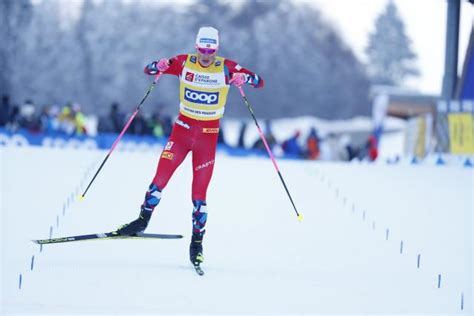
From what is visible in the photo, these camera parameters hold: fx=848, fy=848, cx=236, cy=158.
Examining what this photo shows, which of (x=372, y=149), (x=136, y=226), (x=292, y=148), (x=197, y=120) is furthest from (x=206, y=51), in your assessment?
(x=372, y=149)

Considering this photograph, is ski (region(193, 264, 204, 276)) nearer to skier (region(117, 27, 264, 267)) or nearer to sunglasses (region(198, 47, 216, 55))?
skier (region(117, 27, 264, 267))

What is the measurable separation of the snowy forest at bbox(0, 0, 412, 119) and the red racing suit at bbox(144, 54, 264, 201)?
42368mm

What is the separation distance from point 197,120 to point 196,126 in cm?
6

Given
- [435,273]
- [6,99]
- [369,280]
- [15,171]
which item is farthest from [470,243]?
[6,99]

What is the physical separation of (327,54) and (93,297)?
2102 inches

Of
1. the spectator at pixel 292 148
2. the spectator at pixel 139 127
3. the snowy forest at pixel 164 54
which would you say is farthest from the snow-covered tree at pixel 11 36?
the spectator at pixel 292 148

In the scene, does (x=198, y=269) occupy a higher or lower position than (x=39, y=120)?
higher

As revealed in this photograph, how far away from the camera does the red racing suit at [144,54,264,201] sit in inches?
303

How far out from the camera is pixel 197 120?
778cm

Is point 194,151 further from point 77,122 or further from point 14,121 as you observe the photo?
point 77,122

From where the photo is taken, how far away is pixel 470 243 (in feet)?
32.9

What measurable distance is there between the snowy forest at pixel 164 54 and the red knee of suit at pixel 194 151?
42.4m

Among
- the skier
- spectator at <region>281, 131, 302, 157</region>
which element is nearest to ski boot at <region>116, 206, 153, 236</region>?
the skier

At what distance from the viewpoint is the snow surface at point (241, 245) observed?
6602mm
